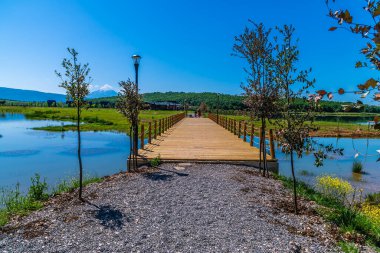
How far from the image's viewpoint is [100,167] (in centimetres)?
1872

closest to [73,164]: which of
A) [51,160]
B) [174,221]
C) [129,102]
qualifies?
[51,160]

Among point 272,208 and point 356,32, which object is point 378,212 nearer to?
point 272,208

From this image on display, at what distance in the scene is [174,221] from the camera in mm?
6730

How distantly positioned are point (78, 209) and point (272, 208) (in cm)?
456

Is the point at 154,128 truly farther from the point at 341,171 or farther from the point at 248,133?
the point at 341,171

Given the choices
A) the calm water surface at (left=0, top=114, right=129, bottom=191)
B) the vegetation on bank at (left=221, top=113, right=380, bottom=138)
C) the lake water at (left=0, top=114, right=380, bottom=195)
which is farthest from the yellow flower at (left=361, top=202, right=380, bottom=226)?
the calm water surface at (left=0, top=114, right=129, bottom=191)

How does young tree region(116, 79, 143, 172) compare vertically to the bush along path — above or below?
above

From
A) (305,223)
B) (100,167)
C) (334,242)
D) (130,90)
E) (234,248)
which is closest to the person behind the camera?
(234,248)

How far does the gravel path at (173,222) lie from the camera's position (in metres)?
5.71

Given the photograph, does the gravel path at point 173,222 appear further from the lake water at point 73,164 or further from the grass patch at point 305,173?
the grass patch at point 305,173

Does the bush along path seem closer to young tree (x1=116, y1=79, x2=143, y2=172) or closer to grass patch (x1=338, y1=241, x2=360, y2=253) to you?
grass patch (x1=338, y1=241, x2=360, y2=253)

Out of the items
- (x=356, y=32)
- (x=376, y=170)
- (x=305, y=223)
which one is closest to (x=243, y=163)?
(x=305, y=223)

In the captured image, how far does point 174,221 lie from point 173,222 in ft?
0.19

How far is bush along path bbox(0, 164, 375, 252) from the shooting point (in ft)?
18.7
